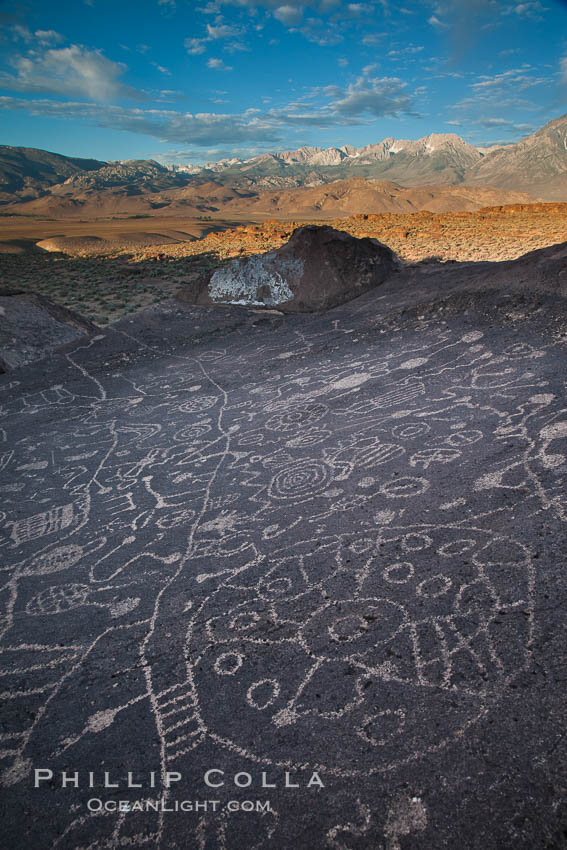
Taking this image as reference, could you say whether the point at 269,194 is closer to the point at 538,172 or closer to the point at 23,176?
the point at 23,176

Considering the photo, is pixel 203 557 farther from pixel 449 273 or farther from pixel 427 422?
pixel 449 273

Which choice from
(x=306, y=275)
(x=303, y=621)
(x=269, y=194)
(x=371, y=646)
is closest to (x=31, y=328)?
(x=306, y=275)

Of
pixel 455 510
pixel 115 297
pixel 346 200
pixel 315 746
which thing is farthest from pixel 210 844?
pixel 346 200

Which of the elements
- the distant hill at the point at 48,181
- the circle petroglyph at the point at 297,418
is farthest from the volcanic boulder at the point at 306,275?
the distant hill at the point at 48,181

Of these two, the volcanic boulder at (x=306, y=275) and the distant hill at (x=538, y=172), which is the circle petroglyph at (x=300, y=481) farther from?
the distant hill at (x=538, y=172)

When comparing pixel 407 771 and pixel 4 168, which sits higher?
pixel 4 168

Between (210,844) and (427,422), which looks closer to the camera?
(210,844)

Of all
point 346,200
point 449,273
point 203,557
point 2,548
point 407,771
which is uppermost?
point 346,200

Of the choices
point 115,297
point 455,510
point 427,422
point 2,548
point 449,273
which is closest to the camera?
point 455,510
